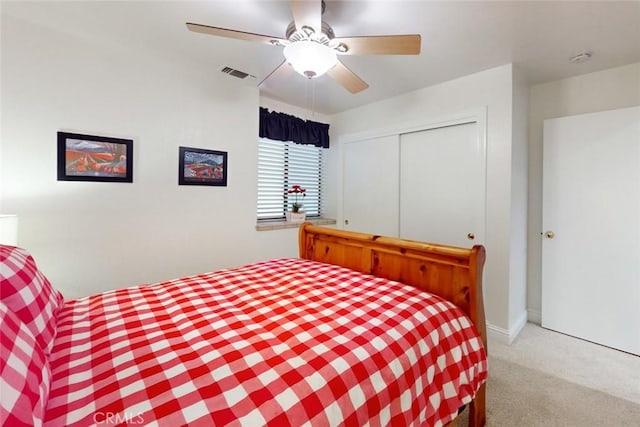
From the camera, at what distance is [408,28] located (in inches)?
73.2

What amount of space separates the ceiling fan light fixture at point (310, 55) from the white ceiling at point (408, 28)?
0.35 meters

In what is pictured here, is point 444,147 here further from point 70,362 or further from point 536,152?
point 70,362

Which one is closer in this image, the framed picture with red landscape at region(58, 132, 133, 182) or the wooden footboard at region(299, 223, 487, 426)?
the wooden footboard at region(299, 223, 487, 426)

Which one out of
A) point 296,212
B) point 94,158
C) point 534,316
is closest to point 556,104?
point 534,316

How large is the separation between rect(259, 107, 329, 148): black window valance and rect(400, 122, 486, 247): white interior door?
1142mm

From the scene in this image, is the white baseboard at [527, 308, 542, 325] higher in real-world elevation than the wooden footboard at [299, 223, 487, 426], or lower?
lower

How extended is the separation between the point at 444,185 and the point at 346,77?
5.03 feet

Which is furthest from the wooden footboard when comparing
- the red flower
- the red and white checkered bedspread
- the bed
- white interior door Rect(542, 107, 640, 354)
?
white interior door Rect(542, 107, 640, 354)

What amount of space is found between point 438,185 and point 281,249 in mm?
1845

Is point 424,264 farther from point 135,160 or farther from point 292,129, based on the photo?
point 292,129

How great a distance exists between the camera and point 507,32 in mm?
1907

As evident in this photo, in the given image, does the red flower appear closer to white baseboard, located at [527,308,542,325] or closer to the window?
the window

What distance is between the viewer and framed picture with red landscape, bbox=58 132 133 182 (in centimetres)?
201

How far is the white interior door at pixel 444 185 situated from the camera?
8.51 ft
